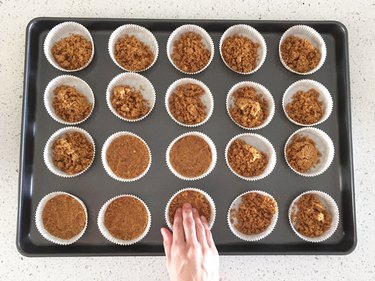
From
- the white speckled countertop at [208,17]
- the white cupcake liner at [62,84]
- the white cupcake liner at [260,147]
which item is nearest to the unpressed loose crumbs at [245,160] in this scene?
the white cupcake liner at [260,147]

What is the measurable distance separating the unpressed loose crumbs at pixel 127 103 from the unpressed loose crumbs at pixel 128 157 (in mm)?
88

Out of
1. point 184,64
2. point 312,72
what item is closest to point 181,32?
point 184,64

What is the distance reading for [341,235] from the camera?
5.02 feet

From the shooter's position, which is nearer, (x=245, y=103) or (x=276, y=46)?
(x=245, y=103)

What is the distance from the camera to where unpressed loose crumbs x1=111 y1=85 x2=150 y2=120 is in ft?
4.84

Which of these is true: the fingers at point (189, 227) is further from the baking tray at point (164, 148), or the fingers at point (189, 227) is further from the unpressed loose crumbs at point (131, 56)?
the unpressed loose crumbs at point (131, 56)

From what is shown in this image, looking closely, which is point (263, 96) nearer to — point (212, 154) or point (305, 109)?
point (305, 109)

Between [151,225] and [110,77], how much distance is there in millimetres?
593

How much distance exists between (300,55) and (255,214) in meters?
0.64

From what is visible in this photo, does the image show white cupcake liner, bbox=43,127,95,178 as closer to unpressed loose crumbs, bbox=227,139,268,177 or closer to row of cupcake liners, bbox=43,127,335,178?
row of cupcake liners, bbox=43,127,335,178

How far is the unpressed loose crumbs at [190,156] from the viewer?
58.1 inches

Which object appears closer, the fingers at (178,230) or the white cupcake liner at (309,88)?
the fingers at (178,230)

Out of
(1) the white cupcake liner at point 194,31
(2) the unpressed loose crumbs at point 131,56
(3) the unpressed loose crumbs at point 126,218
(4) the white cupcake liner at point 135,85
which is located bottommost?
(3) the unpressed loose crumbs at point 126,218

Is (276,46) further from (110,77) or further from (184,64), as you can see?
(110,77)
